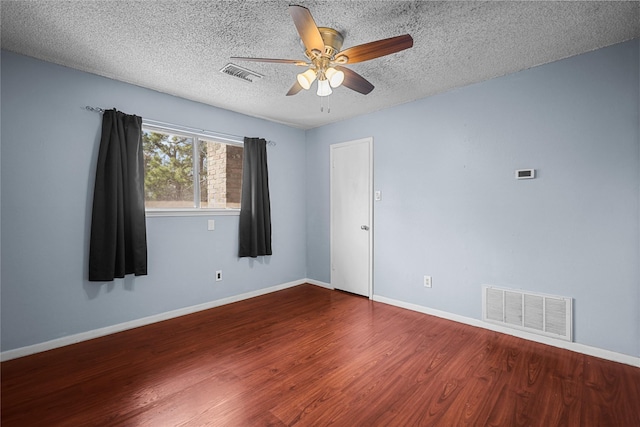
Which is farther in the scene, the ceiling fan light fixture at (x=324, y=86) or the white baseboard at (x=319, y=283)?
the white baseboard at (x=319, y=283)

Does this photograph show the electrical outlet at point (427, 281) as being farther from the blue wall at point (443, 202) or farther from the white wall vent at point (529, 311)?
the white wall vent at point (529, 311)

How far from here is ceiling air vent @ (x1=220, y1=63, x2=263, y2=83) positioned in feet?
8.71

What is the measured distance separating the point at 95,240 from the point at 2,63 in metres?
1.57

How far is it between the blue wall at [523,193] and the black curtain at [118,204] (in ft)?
8.99

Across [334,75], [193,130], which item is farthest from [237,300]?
[334,75]

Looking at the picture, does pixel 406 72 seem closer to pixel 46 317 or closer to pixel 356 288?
pixel 356 288

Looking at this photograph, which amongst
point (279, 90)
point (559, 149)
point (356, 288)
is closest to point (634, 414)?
point (559, 149)

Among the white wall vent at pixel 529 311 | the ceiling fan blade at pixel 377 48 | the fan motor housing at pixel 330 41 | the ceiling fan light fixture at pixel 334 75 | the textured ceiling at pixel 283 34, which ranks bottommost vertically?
the white wall vent at pixel 529 311

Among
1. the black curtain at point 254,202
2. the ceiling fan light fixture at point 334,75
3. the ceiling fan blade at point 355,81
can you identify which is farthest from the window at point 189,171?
the ceiling fan light fixture at point 334,75

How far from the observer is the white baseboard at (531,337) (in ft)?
7.50

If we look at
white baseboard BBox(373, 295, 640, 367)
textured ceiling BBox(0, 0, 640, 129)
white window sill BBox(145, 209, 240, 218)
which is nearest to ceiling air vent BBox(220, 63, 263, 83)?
textured ceiling BBox(0, 0, 640, 129)

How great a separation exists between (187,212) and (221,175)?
0.69 meters

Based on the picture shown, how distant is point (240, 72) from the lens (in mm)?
2748

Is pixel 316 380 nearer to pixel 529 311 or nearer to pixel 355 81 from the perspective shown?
pixel 529 311
